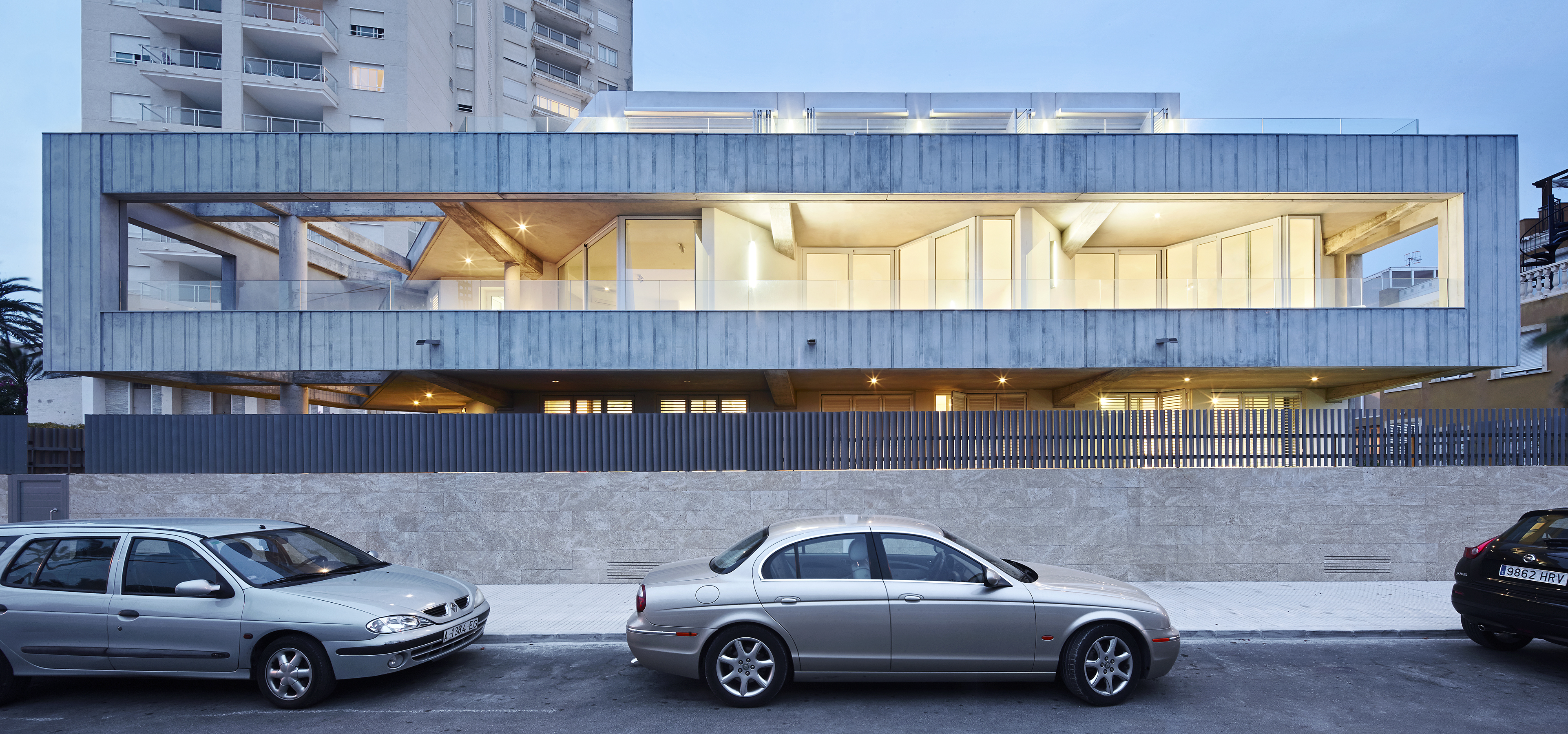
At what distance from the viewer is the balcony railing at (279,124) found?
31.3 m

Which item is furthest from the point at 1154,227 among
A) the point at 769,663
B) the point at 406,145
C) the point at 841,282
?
the point at 406,145

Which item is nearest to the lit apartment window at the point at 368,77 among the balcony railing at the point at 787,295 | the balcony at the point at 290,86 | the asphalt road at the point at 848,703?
the balcony at the point at 290,86

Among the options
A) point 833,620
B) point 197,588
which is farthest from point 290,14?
point 833,620

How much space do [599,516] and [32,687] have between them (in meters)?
5.69

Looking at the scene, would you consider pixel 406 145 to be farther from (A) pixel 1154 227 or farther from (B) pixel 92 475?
(A) pixel 1154 227

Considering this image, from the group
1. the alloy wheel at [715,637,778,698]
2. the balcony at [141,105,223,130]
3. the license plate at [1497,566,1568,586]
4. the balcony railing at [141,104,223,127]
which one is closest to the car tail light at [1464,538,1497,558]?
the license plate at [1497,566,1568,586]

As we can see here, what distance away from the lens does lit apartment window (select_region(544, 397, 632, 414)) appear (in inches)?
672

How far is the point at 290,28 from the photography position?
32.2 metres

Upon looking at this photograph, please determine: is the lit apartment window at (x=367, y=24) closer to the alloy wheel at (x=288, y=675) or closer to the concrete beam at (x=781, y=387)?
the concrete beam at (x=781, y=387)

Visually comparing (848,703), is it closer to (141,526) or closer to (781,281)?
(141,526)

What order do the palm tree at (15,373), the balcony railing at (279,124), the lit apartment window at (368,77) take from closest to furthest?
the palm tree at (15,373), the balcony railing at (279,124), the lit apartment window at (368,77)

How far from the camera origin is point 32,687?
6.03m

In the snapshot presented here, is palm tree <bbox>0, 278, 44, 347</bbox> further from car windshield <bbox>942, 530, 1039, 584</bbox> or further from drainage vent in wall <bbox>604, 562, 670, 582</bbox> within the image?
car windshield <bbox>942, 530, 1039, 584</bbox>

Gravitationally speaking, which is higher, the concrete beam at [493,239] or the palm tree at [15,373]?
the concrete beam at [493,239]
